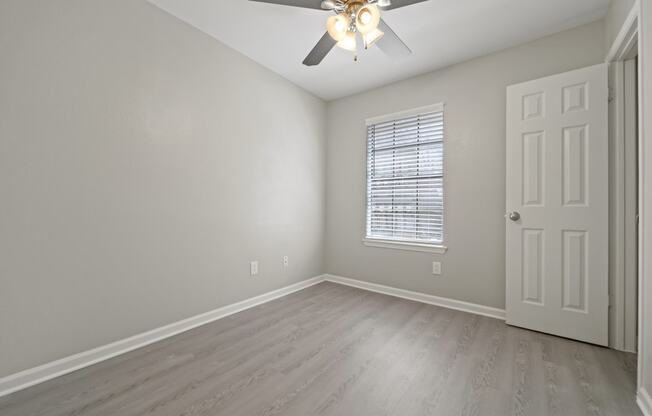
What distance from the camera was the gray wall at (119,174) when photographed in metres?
1.58

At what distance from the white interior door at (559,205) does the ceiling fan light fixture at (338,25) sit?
5.67ft

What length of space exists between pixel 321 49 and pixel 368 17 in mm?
517

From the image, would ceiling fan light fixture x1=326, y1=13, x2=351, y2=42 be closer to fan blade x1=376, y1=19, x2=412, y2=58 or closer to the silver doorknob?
fan blade x1=376, y1=19, x2=412, y2=58

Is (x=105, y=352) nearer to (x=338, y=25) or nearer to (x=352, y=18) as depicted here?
(x=338, y=25)

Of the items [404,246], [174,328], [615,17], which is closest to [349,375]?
[174,328]

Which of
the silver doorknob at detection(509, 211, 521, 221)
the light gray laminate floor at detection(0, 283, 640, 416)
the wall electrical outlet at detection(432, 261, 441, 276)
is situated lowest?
the light gray laminate floor at detection(0, 283, 640, 416)

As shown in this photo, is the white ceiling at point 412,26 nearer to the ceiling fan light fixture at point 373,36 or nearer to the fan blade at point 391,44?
the fan blade at point 391,44

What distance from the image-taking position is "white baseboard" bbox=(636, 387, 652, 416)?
1.36 meters

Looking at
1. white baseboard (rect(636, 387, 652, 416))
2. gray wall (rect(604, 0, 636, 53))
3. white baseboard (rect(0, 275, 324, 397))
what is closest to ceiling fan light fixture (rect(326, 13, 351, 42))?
gray wall (rect(604, 0, 636, 53))

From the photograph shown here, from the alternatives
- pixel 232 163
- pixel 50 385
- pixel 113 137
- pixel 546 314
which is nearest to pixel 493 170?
pixel 546 314

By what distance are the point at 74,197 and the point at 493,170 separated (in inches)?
135

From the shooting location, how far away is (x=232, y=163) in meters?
2.72

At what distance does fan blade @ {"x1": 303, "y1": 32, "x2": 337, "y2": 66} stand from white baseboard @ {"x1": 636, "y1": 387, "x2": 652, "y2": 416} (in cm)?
271

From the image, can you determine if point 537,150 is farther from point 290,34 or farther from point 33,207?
point 33,207
